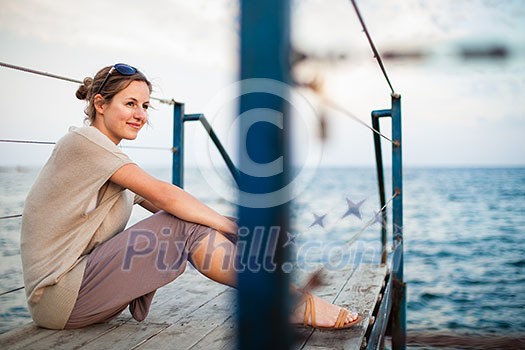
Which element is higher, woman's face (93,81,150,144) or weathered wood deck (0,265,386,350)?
woman's face (93,81,150,144)

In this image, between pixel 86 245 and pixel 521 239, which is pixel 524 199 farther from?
pixel 86 245

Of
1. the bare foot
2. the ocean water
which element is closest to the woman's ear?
the ocean water

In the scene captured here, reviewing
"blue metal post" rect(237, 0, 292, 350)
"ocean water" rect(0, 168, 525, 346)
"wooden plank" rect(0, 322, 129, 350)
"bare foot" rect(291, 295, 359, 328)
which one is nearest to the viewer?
"blue metal post" rect(237, 0, 292, 350)

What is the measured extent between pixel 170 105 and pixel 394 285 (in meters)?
1.47

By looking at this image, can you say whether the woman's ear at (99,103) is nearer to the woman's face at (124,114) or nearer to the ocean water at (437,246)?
the woman's face at (124,114)

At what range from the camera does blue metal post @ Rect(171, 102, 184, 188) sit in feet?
8.29

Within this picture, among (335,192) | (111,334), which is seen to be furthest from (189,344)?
(335,192)

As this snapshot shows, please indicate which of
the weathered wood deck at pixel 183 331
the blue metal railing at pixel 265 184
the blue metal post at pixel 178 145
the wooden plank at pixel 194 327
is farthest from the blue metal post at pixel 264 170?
the blue metal post at pixel 178 145

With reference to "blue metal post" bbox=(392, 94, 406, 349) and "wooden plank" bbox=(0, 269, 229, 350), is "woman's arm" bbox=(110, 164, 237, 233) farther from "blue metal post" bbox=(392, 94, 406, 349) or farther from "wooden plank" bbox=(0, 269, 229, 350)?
"blue metal post" bbox=(392, 94, 406, 349)

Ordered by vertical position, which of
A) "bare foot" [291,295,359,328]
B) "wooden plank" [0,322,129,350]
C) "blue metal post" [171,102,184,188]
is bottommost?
"wooden plank" [0,322,129,350]

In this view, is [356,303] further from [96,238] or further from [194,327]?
[96,238]

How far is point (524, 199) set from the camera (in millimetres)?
21234

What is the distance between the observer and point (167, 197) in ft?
4.65

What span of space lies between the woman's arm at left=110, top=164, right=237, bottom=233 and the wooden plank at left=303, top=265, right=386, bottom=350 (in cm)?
40
